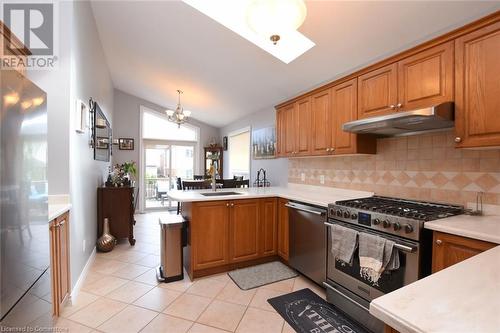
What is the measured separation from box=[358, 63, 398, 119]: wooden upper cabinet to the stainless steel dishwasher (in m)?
1.02

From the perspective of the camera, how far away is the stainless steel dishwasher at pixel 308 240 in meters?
2.29

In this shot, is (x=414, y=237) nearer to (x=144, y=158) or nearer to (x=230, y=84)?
(x=230, y=84)

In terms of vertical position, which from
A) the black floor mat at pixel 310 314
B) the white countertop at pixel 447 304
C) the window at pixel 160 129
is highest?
the window at pixel 160 129

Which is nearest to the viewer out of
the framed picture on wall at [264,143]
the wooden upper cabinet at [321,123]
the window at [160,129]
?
the wooden upper cabinet at [321,123]

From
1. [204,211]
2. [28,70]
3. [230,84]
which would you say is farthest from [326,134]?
[28,70]

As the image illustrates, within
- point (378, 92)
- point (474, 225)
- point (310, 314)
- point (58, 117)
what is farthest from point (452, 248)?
point (58, 117)

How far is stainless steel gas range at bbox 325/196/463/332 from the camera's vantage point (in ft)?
5.08

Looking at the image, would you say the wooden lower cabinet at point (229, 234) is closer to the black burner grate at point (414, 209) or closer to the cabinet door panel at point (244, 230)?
the cabinet door panel at point (244, 230)

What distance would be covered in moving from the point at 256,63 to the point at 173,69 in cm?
173

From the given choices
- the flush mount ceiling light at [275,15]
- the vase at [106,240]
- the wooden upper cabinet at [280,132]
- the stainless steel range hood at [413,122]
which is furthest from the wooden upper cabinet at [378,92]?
the vase at [106,240]

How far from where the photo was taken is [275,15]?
65.7 inches

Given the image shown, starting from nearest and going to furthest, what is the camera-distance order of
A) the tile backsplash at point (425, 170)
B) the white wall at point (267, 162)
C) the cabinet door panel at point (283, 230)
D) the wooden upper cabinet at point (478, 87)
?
1. the wooden upper cabinet at point (478, 87)
2. the tile backsplash at point (425, 170)
3. the cabinet door panel at point (283, 230)
4. the white wall at point (267, 162)

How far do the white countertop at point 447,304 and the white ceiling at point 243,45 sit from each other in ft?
6.08

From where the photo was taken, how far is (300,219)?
2.57m
